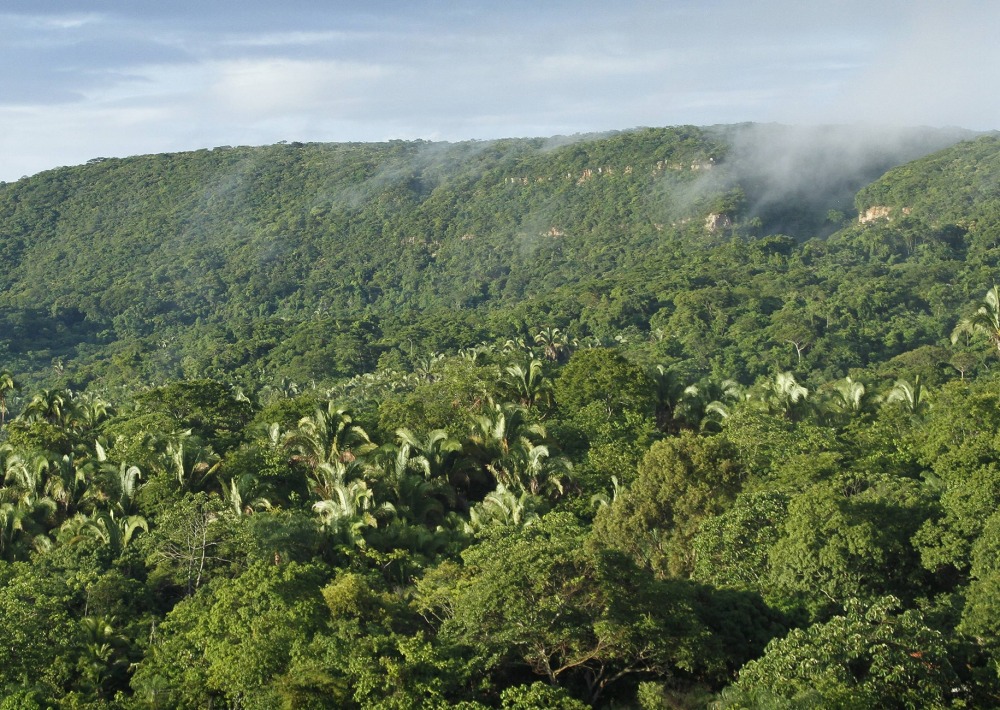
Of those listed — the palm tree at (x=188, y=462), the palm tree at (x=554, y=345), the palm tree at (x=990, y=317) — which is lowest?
the palm tree at (x=554, y=345)


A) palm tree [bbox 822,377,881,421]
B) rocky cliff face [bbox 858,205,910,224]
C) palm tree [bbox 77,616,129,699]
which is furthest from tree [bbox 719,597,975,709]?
rocky cliff face [bbox 858,205,910,224]

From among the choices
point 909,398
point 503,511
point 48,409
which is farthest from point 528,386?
point 48,409

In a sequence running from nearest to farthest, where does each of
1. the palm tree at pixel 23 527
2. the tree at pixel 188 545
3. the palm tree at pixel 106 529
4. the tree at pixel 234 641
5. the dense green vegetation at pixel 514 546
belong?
the dense green vegetation at pixel 514 546 < the tree at pixel 234 641 < the tree at pixel 188 545 < the palm tree at pixel 106 529 < the palm tree at pixel 23 527

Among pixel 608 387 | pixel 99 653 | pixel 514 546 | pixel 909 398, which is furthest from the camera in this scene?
pixel 608 387

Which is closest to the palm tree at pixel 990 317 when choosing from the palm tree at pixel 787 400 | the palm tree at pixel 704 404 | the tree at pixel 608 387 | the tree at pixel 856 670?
the palm tree at pixel 787 400

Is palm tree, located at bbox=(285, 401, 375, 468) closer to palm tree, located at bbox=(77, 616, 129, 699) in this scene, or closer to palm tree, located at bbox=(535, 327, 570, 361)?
palm tree, located at bbox=(77, 616, 129, 699)

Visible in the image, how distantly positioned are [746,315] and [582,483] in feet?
267

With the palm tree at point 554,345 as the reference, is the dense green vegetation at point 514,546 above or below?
above

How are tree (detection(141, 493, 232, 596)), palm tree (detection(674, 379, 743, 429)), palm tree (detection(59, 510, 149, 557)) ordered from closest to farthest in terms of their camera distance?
tree (detection(141, 493, 232, 596))
palm tree (detection(59, 510, 149, 557))
palm tree (detection(674, 379, 743, 429))

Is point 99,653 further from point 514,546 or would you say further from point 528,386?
point 528,386

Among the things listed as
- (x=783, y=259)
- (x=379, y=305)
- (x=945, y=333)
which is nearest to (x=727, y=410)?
(x=945, y=333)

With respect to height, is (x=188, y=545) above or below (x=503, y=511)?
above

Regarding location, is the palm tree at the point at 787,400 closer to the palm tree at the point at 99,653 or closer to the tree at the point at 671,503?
the tree at the point at 671,503

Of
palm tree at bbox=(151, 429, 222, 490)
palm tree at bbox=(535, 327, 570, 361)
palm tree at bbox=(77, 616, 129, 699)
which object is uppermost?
palm tree at bbox=(151, 429, 222, 490)
